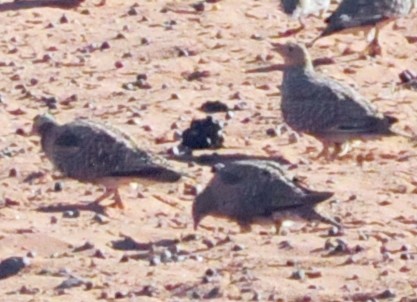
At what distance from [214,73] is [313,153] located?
217 cm

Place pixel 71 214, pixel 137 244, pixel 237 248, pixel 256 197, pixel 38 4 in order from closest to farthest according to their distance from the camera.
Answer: pixel 237 248 < pixel 137 244 < pixel 256 197 < pixel 71 214 < pixel 38 4

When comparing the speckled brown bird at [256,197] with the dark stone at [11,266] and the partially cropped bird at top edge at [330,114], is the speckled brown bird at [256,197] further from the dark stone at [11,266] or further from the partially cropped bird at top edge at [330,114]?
the partially cropped bird at top edge at [330,114]

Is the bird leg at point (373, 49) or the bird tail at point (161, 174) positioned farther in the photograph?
the bird leg at point (373, 49)

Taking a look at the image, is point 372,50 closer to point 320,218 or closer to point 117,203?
point 117,203

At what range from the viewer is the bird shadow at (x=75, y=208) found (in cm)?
1146

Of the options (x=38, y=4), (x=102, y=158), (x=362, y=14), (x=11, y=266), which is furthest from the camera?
(x=38, y=4)

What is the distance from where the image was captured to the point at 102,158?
1186 centimetres

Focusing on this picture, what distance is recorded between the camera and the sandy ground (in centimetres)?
962

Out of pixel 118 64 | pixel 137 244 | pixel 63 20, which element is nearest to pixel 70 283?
pixel 137 244

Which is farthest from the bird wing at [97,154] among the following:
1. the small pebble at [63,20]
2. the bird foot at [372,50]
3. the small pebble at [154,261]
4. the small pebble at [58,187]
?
the small pebble at [63,20]

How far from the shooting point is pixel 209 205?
11.1 metres

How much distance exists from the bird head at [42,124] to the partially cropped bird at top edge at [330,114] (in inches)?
66.1

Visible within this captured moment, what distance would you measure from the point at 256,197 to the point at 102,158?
1308 mm

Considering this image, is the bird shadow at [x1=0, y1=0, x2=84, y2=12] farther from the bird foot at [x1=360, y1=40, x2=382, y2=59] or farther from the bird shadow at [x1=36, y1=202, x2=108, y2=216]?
the bird shadow at [x1=36, y1=202, x2=108, y2=216]
